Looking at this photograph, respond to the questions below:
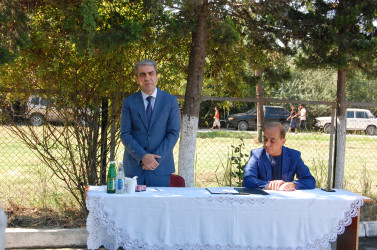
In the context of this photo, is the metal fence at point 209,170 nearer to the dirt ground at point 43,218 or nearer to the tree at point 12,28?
the dirt ground at point 43,218

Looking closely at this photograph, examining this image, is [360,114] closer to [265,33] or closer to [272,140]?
[265,33]

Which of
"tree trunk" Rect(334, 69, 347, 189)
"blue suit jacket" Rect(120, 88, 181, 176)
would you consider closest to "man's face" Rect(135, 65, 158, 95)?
"blue suit jacket" Rect(120, 88, 181, 176)

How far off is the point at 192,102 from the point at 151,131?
1.91 meters

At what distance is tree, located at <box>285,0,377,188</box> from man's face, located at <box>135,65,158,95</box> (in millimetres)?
2958

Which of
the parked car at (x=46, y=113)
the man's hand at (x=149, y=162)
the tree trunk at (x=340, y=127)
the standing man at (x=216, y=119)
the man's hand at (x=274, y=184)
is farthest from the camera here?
the standing man at (x=216, y=119)

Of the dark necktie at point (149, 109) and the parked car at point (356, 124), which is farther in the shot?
the parked car at point (356, 124)

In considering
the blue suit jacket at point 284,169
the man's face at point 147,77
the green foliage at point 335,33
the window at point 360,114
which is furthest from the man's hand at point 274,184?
the window at point 360,114

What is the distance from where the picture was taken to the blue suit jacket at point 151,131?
382 centimetres

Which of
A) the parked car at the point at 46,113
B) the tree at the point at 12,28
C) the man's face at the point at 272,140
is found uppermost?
the tree at the point at 12,28

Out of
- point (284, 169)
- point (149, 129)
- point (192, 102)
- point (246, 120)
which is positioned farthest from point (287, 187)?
point (246, 120)

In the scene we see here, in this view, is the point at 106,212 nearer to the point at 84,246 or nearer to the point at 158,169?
the point at 158,169

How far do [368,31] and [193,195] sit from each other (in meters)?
4.17

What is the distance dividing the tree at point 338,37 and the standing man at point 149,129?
297cm

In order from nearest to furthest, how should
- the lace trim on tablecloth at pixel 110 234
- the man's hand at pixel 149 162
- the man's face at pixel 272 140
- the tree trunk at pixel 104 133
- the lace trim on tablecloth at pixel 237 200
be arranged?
the lace trim on tablecloth at pixel 110 234 < the lace trim on tablecloth at pixel 237 200 < the man's hand at pixel 149 162 < the man's face at pixel 272 140 < the tree trunk at pixel 104 133
